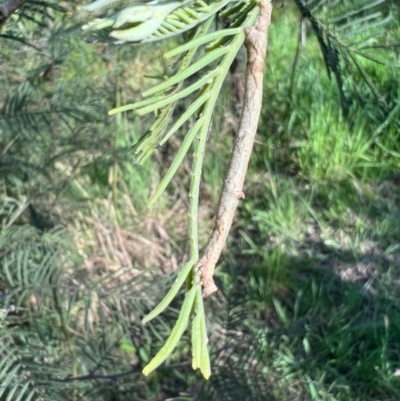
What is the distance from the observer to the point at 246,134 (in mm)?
235

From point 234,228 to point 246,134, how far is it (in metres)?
1.30

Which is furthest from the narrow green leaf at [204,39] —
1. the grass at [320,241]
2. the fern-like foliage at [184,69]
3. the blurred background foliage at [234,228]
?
the grass at [320,241]

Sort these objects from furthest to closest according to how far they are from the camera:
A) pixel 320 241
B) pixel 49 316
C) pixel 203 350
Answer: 1. pixel 320 241
2. pixel 49 316
3. pixel 203 350

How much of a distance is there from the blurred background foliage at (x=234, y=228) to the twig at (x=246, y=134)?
463mm

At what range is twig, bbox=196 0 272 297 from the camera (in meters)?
0.23

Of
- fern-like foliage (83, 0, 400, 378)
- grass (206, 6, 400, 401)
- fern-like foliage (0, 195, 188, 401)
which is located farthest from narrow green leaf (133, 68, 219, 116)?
grass (206, 6, 400, 401)

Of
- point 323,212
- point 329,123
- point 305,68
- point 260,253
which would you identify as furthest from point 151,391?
point 305,68

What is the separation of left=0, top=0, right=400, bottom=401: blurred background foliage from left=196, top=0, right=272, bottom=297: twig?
46 cm

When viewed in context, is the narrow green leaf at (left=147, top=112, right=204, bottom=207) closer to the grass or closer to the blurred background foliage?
the blurred background foliage

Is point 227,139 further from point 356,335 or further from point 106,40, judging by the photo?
point 106,40

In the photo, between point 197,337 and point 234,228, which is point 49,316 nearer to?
point 197,337

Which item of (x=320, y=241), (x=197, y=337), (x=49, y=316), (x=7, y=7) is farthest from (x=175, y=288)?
(x=320, y=241)

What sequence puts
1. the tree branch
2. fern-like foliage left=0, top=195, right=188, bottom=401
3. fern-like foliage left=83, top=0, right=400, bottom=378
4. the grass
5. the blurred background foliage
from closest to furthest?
fern-like foliage left=83, top=0, right=400, bottom=378
the tree branch
fern-like foliage left=0, top=195, right=188, bottom=401
the blurred background foliage
the grass

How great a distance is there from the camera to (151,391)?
115 centimetres
